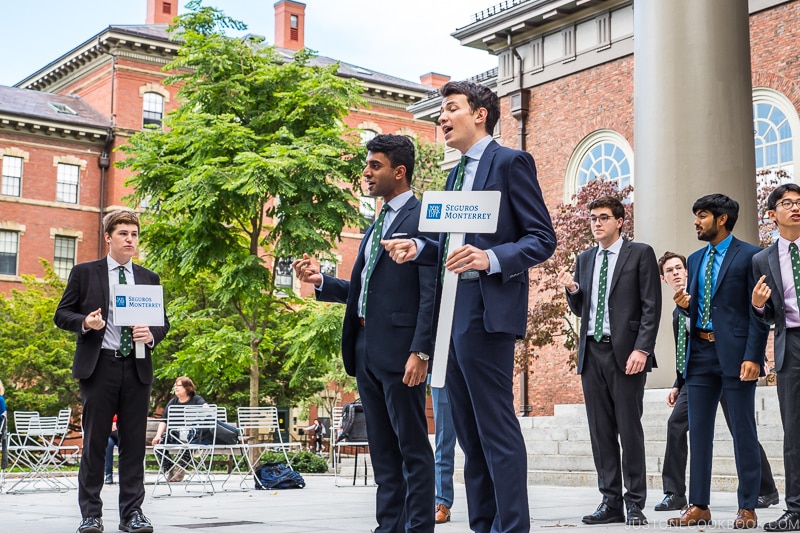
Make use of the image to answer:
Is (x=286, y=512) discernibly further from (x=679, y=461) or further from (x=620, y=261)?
(x=620, y=261)

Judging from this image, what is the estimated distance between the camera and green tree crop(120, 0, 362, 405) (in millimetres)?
22609

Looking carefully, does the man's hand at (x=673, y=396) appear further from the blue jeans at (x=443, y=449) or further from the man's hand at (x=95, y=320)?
the man's hand at (x=95, y=320)

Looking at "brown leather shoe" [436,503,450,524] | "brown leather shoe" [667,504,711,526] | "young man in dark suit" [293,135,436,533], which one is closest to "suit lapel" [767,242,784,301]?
"brown leather shoe" [667,504,711,526]

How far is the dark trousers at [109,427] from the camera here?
721cm

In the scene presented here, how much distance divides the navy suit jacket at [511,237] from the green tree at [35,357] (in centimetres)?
3227

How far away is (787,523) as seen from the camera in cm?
649

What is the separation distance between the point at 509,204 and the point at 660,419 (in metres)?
9.04

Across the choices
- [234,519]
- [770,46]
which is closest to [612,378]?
[234,519]

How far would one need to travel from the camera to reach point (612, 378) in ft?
24.7

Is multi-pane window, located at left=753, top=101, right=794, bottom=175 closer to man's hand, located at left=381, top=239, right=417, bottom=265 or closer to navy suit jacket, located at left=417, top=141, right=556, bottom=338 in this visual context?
navy suit jacket, located at left=417, top=141, right=556, bottom=338

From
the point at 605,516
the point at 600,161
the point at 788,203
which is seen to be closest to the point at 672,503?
the point at 605,516

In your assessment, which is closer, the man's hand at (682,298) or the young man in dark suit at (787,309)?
the young man in dark suit at (787,309)

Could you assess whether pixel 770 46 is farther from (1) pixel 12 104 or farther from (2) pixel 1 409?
(1) pixel 12 104

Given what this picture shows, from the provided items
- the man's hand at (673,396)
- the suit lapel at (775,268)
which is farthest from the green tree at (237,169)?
the suit lapel at (775,268)
